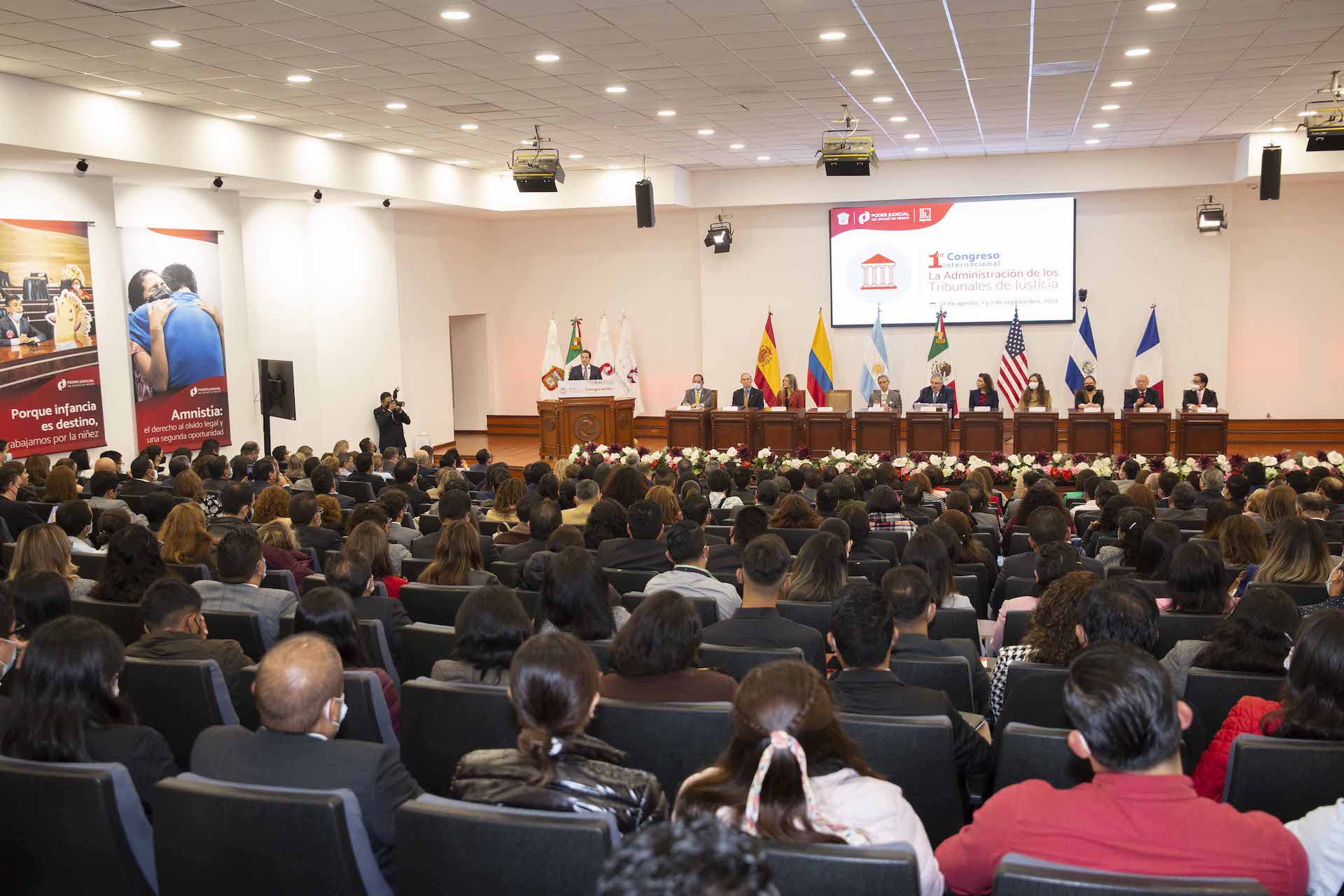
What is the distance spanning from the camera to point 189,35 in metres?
7.75

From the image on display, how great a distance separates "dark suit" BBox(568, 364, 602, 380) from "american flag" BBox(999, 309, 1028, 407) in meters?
5.86

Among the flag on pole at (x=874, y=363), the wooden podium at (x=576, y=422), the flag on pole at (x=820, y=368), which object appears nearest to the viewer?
the wooden podium at (x=576, y=422)

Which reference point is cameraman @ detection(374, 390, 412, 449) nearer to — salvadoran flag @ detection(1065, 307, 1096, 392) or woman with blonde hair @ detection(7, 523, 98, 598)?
salvadoran flag @ detection(1065, 307, 1096, 392)

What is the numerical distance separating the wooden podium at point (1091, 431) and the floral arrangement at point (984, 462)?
152 centimetres

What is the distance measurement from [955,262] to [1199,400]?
13.3 feet

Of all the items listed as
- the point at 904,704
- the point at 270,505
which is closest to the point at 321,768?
the point at 904,704

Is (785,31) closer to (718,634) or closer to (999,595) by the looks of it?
(999,595)

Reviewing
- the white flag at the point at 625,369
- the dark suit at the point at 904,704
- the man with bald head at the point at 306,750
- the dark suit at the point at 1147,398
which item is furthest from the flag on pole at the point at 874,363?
the man with bald head at the point at 306,750

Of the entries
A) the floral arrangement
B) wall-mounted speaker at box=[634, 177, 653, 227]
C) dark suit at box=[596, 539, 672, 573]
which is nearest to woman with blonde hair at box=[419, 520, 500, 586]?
dark suit at box=[596, 539, 672, 573]

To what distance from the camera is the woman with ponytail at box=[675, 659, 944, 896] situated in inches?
77.0

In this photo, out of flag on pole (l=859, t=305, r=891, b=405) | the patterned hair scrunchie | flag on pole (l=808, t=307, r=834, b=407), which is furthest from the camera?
flag on pole (l=808, t=307, r=834, b=407)

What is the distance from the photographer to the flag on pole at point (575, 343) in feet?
53.0

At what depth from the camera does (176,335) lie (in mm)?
12422

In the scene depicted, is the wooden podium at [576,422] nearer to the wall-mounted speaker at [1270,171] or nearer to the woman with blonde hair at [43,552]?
the wall-mounted speaker at [1270,171]
